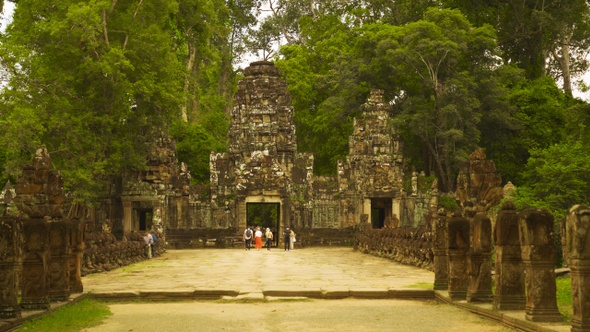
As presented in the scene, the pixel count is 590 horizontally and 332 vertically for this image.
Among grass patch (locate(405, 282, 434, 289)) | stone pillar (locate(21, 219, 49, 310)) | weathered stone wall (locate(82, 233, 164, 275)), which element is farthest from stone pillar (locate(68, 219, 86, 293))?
grass patch (locate(405, 282, 434, 289))

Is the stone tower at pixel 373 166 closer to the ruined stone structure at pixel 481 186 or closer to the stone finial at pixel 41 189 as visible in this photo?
the ruined stone structure at pixel 481 186

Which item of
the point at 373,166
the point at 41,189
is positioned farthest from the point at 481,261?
the point at 373,166

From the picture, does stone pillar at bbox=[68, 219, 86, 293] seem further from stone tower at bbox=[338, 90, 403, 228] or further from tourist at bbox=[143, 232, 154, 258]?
stone tower at bbox=[338, 90, 403, 228]

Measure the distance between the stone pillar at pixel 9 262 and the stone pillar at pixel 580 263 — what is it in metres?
6.93

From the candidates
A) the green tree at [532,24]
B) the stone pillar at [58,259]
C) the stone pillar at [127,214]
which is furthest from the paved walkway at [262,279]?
the green tree at [532,24]

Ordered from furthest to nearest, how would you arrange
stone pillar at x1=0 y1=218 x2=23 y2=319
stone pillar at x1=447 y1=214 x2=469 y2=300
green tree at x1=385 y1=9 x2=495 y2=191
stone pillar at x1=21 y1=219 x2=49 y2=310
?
1. green tree at x1=385 y1=9 x2=495 y2=191
2. stone pillar at x1=447 y1=214 x2=469 y2=300
3. stone pillar at x1=21 y1=219 x2=49 y2=310
4. stone pillar at x1=0 y1=218 x2=23 y2=319

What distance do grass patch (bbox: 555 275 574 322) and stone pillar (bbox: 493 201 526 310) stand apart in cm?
65

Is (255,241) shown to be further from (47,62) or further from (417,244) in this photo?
(417,244)

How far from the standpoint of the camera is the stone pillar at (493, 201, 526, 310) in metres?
11.0

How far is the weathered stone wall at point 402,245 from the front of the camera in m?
20.9

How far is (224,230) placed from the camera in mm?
37781

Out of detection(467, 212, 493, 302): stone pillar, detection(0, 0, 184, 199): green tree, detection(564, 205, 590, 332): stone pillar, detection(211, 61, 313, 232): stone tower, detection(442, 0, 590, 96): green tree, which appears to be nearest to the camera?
detection(564, 205, 590, 332): stone pillar

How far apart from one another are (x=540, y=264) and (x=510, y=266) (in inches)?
49.1

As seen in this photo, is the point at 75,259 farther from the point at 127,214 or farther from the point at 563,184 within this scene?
the point at 127,214
